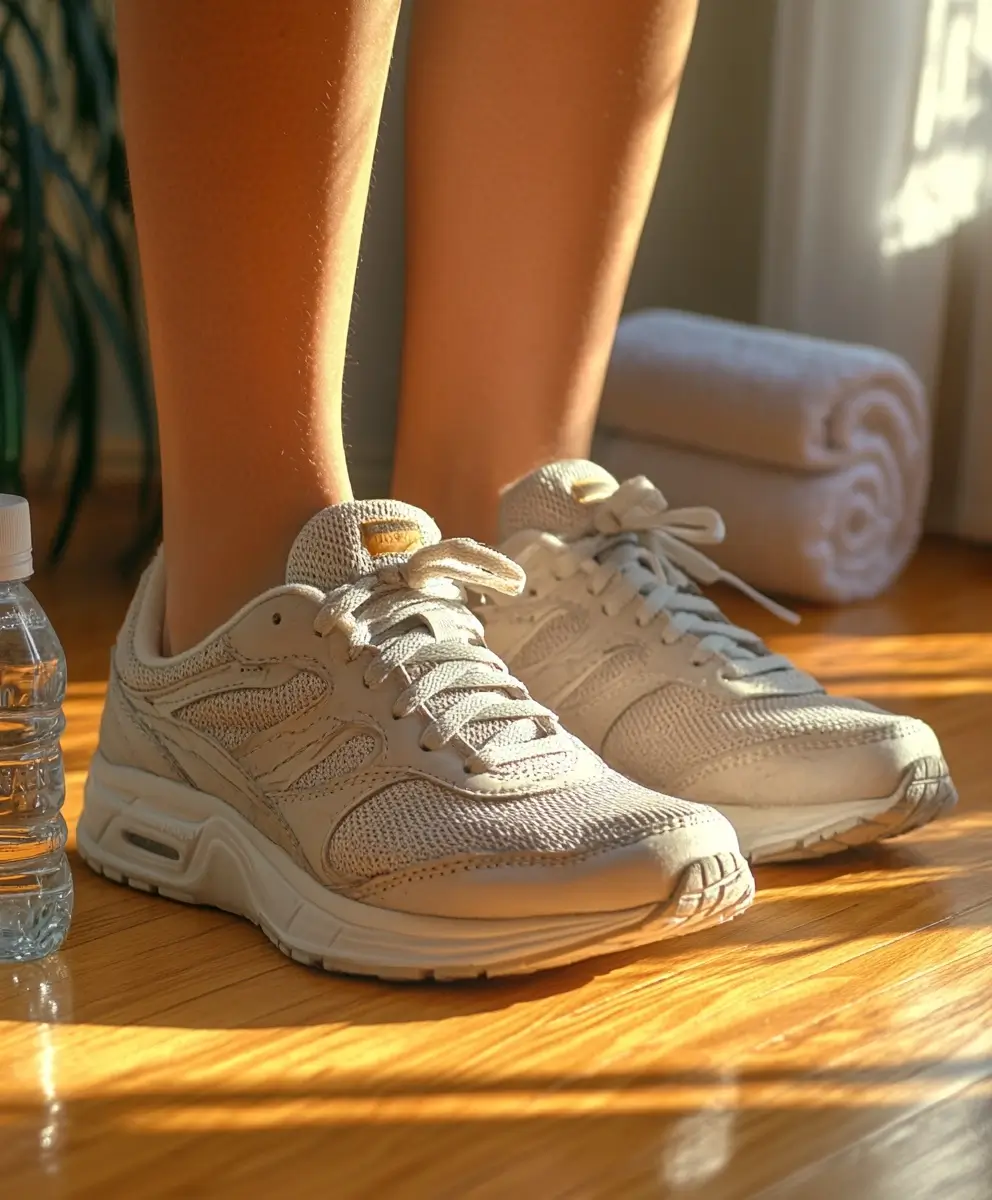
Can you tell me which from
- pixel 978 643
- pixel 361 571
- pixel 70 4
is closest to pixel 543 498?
pixel 361 571

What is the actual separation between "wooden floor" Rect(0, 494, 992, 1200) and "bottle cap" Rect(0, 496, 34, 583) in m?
0.22

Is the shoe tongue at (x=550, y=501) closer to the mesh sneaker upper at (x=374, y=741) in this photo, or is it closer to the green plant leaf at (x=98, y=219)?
the mesh sneaker upper at (x=374, y=741)

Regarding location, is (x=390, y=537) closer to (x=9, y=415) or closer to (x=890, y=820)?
(x=890, y=820)

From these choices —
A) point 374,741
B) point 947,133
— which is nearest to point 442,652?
point 374,741

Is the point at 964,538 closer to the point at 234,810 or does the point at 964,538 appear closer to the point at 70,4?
the point at 70,4

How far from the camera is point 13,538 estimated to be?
2.79 ft

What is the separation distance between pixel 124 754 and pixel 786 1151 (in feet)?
1.60

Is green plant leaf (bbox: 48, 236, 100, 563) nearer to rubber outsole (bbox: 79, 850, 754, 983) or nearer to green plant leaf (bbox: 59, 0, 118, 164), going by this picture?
green plant leaf (bbox: 59, 0, 118, 164)

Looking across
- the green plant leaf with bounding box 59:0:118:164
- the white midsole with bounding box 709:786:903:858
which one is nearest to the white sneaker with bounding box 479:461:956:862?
the white midsole with bounding box 709:786:903:858

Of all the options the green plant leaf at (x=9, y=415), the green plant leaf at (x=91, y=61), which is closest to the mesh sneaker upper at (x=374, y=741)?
the green plant leaf at (x=9, y=415)

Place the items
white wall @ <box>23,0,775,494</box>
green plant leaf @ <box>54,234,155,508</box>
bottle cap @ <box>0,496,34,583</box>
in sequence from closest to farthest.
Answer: bottle cap @ <box>0,496,34,583</box> → green plant leaf @ <box>54,234,155,508</box> → white wall @ <box>23,0,775,494</box>

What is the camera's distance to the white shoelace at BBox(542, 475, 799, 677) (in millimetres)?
1084

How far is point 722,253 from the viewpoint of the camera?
2.46 meters

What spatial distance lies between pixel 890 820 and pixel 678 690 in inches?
6.0
